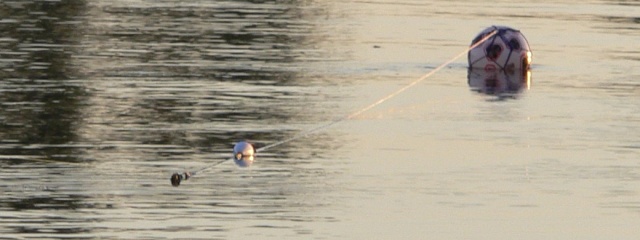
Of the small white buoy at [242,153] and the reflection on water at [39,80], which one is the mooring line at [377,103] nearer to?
the small white buoy at [242,153]

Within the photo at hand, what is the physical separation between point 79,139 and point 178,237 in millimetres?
8768

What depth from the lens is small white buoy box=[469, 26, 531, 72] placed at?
137 ft

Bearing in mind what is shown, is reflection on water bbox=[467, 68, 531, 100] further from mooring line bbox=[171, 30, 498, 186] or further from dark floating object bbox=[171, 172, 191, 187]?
dark floating object bbox=[171, 172, 191, 187]

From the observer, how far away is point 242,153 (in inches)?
1030

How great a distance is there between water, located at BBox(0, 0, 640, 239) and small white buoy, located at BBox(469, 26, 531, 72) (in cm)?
55

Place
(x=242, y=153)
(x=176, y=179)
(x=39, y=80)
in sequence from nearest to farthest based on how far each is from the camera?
(x=176, y=179)
(x=242, y=153)
(x=39, y=80)

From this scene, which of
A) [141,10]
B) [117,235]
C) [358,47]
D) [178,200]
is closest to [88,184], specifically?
[178,200]

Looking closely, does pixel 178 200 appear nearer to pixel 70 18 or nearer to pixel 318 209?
pixel 318 209

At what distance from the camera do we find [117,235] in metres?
20.2

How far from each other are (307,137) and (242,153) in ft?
10.3

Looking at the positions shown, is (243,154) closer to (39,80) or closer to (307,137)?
(307,137)

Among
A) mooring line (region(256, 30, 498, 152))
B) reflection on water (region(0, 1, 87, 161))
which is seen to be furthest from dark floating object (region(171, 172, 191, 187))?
mooring line (region(256, 30, 498, 152))

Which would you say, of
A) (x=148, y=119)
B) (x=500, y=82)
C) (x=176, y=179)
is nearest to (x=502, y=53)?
(x=500, y=82)

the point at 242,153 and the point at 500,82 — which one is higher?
the point at 500,82
